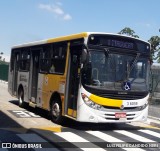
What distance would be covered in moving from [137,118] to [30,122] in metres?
3.61

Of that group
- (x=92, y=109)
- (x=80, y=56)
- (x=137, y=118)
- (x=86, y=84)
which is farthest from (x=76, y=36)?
(x=137, y=118)

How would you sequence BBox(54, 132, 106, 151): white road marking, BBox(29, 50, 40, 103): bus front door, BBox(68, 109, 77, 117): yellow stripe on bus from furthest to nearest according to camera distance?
BBox(29, 50, 40, 103): bus front door
BBox(68, 109, 77, 117): yellow stripe on bus
BBox(54, 132, 106, 151): white road marking

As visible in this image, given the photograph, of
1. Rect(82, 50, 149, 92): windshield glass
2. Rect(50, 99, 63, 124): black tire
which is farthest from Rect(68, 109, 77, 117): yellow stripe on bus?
Rect(82, 50, 149, 92): windshield glass

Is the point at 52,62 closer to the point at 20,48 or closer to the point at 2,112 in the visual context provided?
the point at 2,112

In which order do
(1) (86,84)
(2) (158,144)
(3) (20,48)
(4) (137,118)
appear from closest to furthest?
(2) (158,144)
(1) (86,84)
(4) (137,118)
(3) (20,48)

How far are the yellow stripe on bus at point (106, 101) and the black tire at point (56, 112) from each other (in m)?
1.64

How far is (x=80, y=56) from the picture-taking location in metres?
11.2

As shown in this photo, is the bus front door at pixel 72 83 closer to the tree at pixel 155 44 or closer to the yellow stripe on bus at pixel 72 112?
the yellow stripe on bus at pixel 72 112

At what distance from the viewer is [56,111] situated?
12.5 meters

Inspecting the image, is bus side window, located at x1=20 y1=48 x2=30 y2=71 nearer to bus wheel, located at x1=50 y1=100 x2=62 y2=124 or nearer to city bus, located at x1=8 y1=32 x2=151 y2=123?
city bus, located at x1=8 y1=32 x2=151 y2=123

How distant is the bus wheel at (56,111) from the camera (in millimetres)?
12255

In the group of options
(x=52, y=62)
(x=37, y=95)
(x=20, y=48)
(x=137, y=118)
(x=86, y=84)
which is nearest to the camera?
(x=86, y=84)

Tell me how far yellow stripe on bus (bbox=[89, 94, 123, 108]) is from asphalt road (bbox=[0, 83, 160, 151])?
0.91 m

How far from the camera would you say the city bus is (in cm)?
1103
